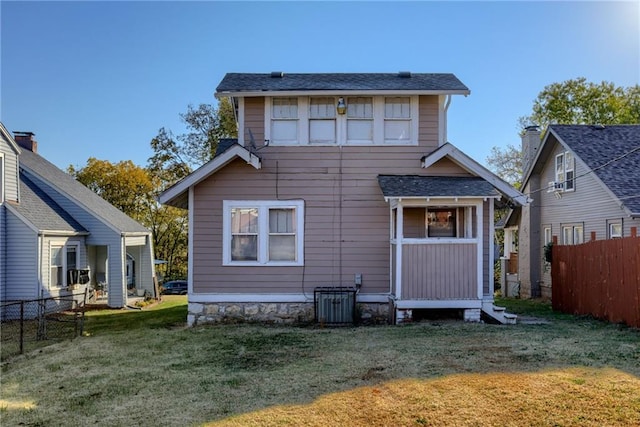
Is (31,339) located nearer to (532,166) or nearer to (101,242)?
(101,242)

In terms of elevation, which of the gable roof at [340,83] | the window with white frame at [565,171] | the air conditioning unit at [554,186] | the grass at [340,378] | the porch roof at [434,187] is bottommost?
the grass at [340,378]

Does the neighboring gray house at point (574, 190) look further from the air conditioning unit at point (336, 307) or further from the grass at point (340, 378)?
the air conditioning unit at point (336, 307)

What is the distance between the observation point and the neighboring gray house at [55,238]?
15.0 metres

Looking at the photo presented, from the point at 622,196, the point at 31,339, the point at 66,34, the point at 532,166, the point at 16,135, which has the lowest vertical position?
the point at 31,339

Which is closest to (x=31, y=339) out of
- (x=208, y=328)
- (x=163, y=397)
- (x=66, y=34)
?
(x=208, y=328)

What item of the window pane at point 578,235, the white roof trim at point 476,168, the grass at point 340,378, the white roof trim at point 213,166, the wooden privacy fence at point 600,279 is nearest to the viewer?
the grass at point 340,378

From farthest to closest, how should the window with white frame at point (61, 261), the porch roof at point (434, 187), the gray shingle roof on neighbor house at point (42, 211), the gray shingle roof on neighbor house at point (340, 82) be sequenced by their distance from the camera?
the window with white frame at point (61, 261)
the gray shingle roof on neighbor house at point (42, 211)
the gray shingle roof on neighbor house at point (340, 82)
the porch roof at point (434, 187)

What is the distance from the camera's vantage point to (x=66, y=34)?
1456 cm

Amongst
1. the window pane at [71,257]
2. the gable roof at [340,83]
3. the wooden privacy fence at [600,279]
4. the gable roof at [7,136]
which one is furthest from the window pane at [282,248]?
the gable roof at [7,136]

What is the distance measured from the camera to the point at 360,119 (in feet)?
38.7

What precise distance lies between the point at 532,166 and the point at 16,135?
21.7 metres

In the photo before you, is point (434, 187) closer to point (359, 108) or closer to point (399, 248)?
point (399, 248)

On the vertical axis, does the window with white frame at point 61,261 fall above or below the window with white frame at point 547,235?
below

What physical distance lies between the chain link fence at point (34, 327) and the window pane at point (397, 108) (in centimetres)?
820
